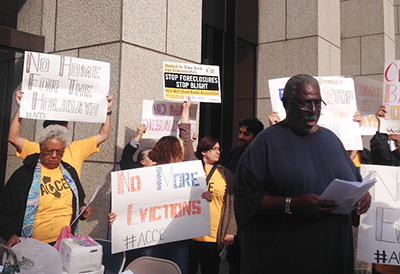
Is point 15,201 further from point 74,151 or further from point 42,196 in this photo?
point 74,151

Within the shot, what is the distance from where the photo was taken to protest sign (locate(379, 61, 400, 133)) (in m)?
4.57

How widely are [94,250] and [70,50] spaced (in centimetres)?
353

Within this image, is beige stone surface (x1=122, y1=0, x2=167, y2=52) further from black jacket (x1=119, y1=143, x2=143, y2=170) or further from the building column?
the building column

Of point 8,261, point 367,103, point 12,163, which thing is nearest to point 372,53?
point 367,103

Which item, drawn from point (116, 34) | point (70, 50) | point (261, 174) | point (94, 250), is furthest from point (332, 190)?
point (70, 50)

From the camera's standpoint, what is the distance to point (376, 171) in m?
3.39

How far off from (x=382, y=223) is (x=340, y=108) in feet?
5.51

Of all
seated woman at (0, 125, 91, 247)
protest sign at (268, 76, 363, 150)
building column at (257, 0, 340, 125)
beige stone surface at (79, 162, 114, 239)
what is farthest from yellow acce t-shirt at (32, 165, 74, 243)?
building column at (257, 0, 340, 125)

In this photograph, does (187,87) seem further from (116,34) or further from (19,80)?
(19,80)

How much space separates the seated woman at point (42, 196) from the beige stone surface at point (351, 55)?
8.15 meters

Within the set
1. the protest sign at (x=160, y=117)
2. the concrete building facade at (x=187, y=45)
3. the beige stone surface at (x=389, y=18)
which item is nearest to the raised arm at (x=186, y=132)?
the protest sign at (x=160, y=117)

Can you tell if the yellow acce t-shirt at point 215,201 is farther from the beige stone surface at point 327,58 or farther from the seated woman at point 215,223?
the beige stone surface at point 327,58

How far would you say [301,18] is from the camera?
24.9 feet

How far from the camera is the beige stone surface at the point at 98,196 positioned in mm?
4461
